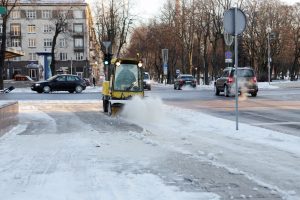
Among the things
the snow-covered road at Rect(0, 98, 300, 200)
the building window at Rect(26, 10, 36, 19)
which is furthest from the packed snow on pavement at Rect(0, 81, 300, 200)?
the building window at Rect(26, 10, 36, 19)

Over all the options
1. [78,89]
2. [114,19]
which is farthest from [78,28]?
[78,89]

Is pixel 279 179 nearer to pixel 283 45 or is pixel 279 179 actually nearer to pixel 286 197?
pixel 286 197

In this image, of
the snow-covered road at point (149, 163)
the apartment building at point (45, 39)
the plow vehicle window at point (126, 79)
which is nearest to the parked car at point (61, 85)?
the plow vehicle window at point (126, 79)

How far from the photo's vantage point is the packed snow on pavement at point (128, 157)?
6.46 metres

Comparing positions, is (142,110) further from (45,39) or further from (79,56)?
(45,39)

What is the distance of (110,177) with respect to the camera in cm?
725

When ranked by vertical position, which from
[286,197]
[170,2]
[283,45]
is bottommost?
[286,197]

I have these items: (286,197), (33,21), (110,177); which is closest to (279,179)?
(286,197)

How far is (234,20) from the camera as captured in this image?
12.9 metres

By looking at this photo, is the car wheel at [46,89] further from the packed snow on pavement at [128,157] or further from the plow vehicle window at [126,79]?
the packed snow on pavement at [128,157]

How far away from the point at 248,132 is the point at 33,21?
10513 cm

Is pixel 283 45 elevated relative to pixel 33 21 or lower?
lower

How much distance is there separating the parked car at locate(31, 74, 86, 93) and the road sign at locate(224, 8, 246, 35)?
32.4 metres

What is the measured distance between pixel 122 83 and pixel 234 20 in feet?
25.6
